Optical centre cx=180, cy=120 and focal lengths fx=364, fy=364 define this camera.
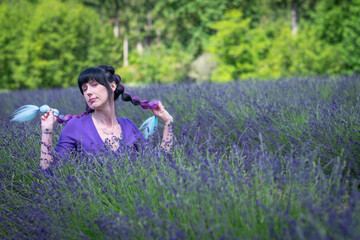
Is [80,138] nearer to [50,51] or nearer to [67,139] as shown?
[67,139]

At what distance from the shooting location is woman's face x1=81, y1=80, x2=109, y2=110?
2658 millimetres

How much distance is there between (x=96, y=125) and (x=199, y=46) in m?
27.7

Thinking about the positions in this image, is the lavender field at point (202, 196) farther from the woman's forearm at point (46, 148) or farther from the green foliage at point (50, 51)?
the green foliage at point (50, 51)

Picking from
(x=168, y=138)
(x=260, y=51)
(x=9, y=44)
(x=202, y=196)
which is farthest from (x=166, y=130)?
(x=9, y=44)

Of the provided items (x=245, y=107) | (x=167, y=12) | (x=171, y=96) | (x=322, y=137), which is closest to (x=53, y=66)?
(x=167, y=12)

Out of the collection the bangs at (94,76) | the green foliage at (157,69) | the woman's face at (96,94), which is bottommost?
the green foliage at (157,69)

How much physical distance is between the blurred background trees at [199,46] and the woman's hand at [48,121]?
9.26 metres

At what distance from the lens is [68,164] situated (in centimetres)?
244

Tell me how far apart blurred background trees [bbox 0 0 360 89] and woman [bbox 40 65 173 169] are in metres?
9.01

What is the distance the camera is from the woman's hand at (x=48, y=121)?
8.50 ft

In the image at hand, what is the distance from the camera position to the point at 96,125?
9.25 ft

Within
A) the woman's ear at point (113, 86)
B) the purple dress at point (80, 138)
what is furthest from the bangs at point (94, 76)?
the purple dress at point (80, 138)

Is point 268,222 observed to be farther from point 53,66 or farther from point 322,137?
point 53,66

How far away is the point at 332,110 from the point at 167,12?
2783 cm
